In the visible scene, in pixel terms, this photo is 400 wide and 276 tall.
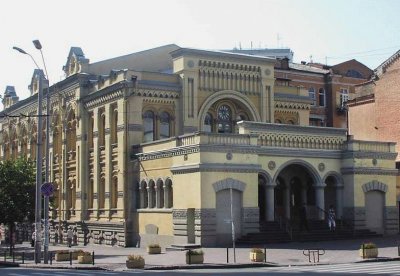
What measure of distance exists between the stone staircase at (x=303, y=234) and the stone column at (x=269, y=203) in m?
0.52

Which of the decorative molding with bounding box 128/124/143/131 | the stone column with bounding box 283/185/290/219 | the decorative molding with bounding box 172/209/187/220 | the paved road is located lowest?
the paved road

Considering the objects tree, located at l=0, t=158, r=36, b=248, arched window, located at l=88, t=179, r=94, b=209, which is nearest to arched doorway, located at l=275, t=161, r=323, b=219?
arched window, located at l=88, t=179, r=94, b=209

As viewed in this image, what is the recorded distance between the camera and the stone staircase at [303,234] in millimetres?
37750

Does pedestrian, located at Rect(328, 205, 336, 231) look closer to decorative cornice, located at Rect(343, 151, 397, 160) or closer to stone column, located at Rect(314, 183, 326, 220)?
stone column, located at Rect(314, 183, 326, 220)

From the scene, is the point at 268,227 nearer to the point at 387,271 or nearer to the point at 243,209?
the point at 243,209

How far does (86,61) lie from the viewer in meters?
51.3

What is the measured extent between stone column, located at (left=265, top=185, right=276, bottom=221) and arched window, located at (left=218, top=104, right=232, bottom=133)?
8297 mm

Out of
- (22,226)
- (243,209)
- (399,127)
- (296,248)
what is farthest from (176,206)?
(22,226)

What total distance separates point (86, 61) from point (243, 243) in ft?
68.1

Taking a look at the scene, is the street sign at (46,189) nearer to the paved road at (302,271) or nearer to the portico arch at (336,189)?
the paved road at (302,271)

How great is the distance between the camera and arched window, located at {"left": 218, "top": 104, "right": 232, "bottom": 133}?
47531 mm

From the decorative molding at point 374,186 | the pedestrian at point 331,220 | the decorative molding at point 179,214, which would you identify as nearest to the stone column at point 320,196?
the pedestrian at point 331,220

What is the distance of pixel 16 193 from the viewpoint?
4447cm


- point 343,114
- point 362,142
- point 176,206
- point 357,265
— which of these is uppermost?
point 343,114
